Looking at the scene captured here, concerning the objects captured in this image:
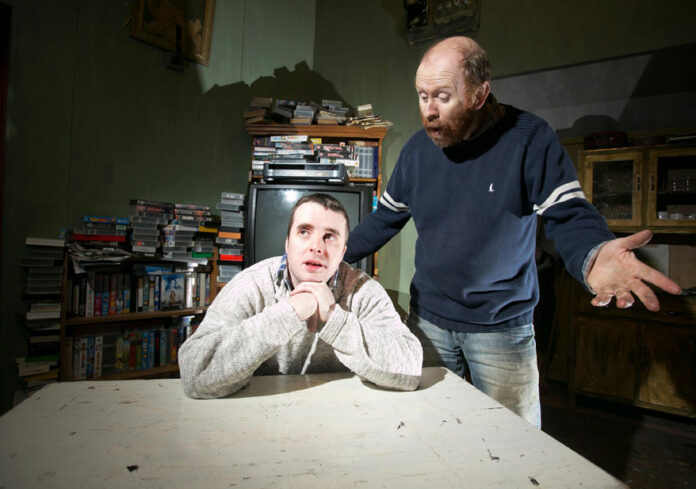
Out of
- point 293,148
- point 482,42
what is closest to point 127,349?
point 293,148

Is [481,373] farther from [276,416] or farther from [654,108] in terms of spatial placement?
[654,108]

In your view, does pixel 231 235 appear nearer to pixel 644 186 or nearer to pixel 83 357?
pixel 83 357

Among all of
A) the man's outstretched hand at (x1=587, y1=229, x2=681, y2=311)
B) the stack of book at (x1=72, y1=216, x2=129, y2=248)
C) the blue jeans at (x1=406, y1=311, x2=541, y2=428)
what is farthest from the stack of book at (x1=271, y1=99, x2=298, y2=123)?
the man's outstretched hand at (x1=587, y1=229, x2=681, y2=311)

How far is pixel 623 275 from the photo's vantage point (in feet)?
2.35

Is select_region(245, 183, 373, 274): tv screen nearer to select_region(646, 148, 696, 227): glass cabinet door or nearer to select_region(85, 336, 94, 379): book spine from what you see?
select_region(85, 336, 94, 379): book spine

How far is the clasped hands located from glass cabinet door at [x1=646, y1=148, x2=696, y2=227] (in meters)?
2.88

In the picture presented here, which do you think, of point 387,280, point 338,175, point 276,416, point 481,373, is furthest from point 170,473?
point 387,280

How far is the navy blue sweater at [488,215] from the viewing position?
1090mm

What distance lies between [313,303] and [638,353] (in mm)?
2805

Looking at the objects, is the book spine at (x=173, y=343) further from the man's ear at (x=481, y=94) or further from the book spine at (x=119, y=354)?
the man's ear at (x=481, y=94)

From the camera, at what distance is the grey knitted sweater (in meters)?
0.84

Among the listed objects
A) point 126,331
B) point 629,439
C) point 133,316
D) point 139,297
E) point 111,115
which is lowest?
point 629,439

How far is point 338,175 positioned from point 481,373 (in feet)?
6.09

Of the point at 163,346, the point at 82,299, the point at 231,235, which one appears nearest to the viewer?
the point at 82,299
